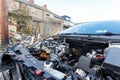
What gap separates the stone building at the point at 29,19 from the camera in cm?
1482

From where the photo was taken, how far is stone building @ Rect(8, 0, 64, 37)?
14.8 meters

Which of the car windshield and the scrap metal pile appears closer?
the scrap metal pile

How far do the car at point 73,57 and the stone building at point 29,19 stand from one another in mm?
9411

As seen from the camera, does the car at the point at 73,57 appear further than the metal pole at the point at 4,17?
No

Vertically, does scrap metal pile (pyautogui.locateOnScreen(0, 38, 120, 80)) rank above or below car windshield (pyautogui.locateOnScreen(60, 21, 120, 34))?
below

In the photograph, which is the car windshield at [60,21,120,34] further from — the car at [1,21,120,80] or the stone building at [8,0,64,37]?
the stone building at [8,0,64,37]

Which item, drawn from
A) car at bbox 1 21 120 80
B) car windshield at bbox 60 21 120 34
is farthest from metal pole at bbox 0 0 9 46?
car windshield at bbox 60 21 120 34

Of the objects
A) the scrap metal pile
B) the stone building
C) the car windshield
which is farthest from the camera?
the stone building

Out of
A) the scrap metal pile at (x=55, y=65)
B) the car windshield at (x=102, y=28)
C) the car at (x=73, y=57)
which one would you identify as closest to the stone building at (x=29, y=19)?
the car windshield at (x=102, y=28)

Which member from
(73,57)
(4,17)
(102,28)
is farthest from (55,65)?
(4,17)

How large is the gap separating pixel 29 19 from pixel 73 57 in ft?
44.1

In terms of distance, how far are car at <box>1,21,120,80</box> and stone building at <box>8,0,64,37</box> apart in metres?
9.41

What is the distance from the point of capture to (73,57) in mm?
3449

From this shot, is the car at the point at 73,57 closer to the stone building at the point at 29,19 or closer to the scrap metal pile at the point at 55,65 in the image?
the scrap metal pile at the point at 55,65
